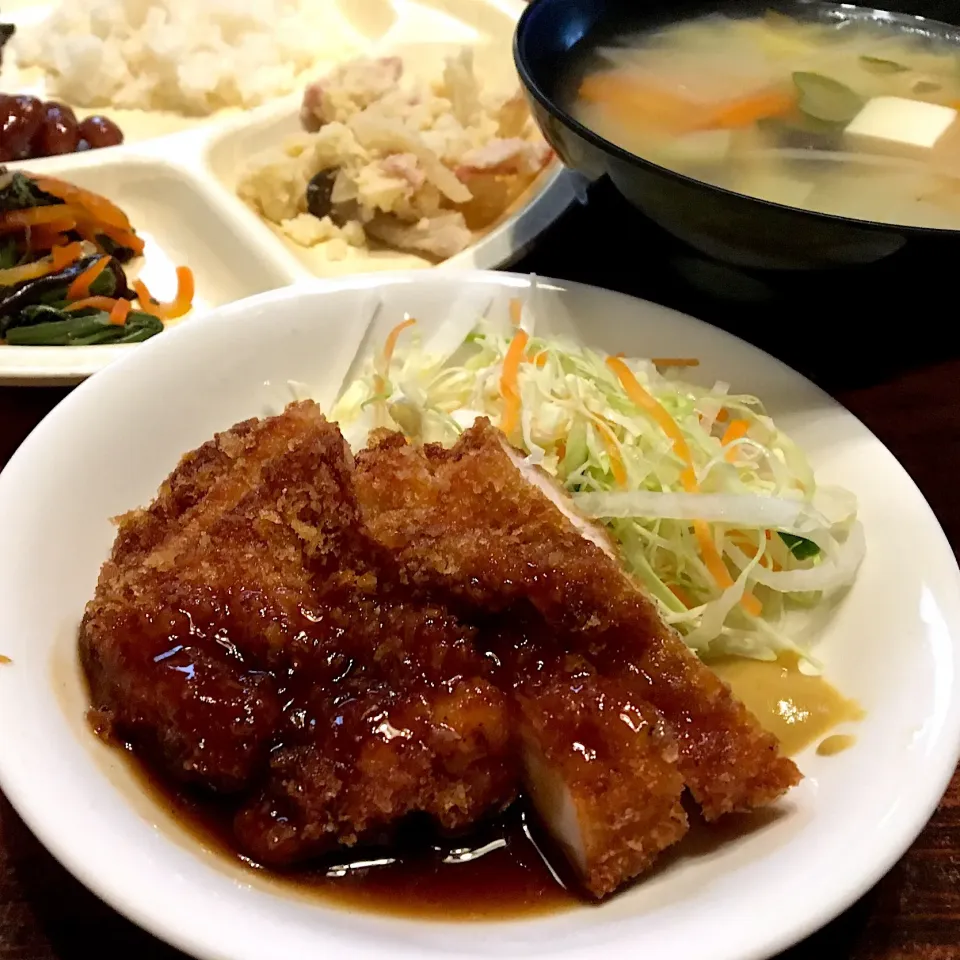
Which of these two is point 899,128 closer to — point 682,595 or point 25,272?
point 682,595

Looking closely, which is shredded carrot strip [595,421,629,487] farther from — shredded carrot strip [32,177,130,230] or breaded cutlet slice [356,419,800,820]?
shredded carrot strip [32,177,130,230]

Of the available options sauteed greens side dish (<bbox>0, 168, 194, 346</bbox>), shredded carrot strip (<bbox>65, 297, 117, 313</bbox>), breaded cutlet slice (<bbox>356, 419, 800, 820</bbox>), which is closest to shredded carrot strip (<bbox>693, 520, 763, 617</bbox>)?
breaded cutlet slice (<bbox>356, 419, 800, 820</bbox>)

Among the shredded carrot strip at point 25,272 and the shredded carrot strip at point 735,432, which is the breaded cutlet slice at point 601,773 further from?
the shredded carrot strip at point 25,272

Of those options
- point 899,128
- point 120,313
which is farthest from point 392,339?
point 899,128

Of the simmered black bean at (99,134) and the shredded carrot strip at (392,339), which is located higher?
the shredded carrot strip at (392,339)

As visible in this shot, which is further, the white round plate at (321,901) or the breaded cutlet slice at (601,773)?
the breaded cutlet slice at (601,773)

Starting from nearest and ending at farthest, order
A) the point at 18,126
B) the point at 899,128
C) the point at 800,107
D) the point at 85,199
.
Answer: the point at 899,128
the point at 800,107
the point at 85,199
the point at 18,126

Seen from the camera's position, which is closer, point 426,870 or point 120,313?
point 426,870

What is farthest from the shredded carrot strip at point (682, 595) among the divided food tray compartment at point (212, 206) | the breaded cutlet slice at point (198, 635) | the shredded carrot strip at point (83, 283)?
the shredded carrot strip at point (83, 283)
